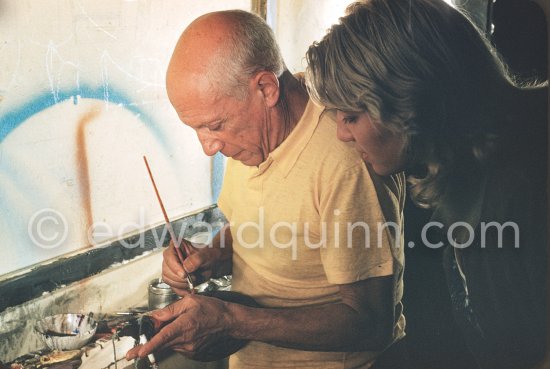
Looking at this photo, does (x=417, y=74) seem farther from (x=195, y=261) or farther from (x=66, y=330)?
(x=66, y=330)

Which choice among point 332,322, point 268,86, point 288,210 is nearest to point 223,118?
point 268,86

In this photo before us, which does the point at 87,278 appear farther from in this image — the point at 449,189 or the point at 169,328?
the point at 449,189

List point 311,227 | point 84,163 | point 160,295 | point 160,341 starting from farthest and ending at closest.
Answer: point 160,295, point 84,163, point 311,227, point 160,341

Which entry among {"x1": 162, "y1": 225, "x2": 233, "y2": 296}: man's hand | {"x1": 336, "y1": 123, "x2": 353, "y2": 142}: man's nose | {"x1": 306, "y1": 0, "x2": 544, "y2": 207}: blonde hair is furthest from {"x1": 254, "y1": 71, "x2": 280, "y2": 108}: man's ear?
{"x1": 162, "y1": 225, "x2": 233, "y2": 296}: man's hand

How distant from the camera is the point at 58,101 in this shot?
168 cm

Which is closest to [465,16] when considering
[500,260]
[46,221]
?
[500,260]

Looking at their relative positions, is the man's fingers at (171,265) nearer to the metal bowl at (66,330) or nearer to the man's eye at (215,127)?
the metal bowl at (66,330)

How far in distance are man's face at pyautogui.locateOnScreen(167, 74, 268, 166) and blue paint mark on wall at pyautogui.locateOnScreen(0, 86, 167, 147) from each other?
9.3 inches

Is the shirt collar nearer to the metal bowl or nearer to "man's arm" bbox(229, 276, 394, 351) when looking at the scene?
"man's arm" bbox(229, 276, 394, 351)

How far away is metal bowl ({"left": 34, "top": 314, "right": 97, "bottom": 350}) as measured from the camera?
5.44 ft

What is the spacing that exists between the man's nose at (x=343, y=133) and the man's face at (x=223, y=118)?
222mm

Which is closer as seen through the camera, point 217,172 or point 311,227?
point 311,227

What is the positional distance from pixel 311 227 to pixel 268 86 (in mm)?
446

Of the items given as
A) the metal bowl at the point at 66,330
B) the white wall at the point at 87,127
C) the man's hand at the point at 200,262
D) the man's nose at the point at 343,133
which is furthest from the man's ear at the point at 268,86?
the metal bowl at the point at 66,330
